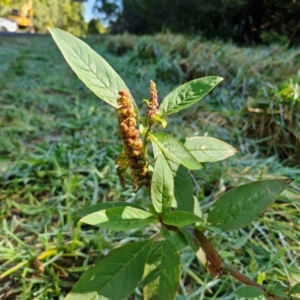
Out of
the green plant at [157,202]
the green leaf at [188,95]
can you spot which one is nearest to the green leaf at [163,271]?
the green plant at [157,202]

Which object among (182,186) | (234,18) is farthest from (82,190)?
(234,18)

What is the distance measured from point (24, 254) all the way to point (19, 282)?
72 millimetres

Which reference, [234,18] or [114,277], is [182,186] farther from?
[234,18]

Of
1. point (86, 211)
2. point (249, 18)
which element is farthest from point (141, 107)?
point (249, 18)

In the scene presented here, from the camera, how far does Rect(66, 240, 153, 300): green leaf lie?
1.02 ft

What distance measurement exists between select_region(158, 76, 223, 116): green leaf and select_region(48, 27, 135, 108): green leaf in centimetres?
5

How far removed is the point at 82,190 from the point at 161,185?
65 cm

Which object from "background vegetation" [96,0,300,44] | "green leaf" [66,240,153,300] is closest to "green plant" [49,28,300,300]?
"green leaf" [66,240,153,300]

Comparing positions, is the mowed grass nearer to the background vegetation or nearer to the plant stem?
the plant stem

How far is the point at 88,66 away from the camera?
0.29 m

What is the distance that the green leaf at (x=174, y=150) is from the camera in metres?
0.28

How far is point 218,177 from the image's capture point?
0.99m

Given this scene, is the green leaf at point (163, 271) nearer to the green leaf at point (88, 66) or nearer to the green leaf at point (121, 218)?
the green leaf at point (121, 218)

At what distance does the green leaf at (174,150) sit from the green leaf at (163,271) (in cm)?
8
